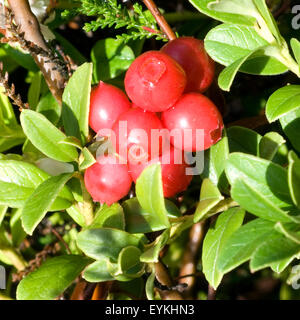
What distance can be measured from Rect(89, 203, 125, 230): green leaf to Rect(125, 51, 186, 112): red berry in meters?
0.21

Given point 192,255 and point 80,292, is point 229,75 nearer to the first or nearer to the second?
point 80,292

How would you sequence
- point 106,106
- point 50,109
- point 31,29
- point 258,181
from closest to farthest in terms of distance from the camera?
point 258,181
point 106,106
point 31,29
point 50,109

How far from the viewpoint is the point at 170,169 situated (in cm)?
96

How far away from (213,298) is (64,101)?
55cm

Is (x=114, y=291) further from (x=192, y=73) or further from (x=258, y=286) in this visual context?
(x=258, y=286)

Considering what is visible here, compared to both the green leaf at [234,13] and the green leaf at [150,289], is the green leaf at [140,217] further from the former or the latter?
the green leaf at [234,13]

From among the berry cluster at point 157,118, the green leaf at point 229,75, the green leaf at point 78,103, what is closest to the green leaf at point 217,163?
the berry cluster at point 157,118

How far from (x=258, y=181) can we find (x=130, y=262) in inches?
10.8

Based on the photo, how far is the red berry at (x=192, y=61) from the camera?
39.1 inches

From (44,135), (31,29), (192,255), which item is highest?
(31,29)

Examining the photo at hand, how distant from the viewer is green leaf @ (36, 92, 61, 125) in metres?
1.26

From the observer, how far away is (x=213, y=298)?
1.20 meters

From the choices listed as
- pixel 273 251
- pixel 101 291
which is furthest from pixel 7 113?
pixel 273 251

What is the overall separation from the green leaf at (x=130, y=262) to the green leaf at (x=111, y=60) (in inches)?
21.0
